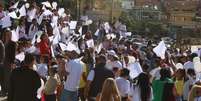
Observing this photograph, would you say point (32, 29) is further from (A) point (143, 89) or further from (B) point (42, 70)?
(A) point (143, 89)

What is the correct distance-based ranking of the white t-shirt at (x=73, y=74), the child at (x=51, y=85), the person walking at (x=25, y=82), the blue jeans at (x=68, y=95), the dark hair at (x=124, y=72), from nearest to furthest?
1. the person walking at (x=25, y=82)
2. the dark hair at (x=124, y=72)
3. the child at (x=51, y=85)
4. the white t-shirt at (x=73, y=74)
5. the blue jeans at (x=68, y=95)

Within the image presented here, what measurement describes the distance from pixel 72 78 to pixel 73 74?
0.31ft

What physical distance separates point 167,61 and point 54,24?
504 cm

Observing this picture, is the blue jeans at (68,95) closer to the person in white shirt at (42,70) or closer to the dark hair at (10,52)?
the person in white shirt at (42,70)

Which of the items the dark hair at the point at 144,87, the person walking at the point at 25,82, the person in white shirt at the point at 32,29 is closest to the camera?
the person walking at the point at 25,82

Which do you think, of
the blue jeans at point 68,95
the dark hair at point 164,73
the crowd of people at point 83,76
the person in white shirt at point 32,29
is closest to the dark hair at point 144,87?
the crowd of people at point 83,76

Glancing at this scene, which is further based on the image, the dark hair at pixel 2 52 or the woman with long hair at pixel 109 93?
the dark hair at pixel 2 52

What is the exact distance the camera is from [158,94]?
480 inches

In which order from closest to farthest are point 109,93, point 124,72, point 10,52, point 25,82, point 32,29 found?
1. point 25,82
2. point 109,93
3. point 124,72
4. point 10,52
5. point 32,29

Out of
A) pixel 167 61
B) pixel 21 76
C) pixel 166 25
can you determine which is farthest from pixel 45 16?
pixel 166 25

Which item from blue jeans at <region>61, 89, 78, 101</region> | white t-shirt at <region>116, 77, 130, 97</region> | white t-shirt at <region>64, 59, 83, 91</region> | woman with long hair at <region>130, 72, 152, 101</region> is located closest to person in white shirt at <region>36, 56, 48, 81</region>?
white t-shirt at <region>64, 59, 83, 91</region>

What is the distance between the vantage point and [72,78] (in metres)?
13.0

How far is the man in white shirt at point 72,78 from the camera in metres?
12.9

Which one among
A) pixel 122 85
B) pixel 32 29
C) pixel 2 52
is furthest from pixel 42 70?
pixel 32 29
